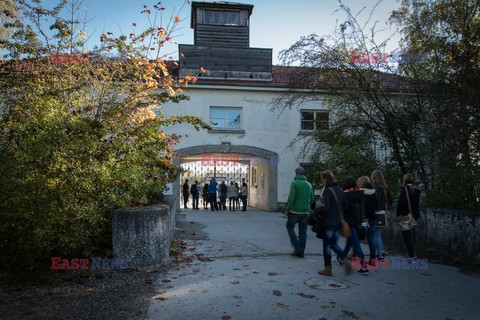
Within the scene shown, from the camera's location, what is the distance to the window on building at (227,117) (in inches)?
773

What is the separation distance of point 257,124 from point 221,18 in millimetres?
6844

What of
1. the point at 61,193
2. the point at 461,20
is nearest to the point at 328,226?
the point at 61,193

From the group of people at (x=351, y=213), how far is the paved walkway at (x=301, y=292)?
39 centimetres

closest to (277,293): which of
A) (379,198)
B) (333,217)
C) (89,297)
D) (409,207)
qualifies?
(333,217)

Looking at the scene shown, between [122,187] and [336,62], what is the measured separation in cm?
621

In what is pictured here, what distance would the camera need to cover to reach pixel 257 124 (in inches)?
778

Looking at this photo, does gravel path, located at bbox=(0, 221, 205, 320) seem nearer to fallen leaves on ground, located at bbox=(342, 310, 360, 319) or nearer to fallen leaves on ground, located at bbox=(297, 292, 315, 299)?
fallen leaves on ground, located at bbox=(297, 292, 315, 299)

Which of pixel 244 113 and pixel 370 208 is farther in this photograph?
pixel 244 113

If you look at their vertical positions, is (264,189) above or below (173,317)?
above

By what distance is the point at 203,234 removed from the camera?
435 inches

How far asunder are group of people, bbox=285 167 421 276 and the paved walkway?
39 centimetres

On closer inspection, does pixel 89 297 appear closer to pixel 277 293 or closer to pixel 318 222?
pixel 277 293

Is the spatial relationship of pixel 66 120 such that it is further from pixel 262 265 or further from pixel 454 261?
pixel 454 261

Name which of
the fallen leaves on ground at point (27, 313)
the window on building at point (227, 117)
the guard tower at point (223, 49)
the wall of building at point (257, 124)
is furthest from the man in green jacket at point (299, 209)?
the guard tower at point (223, 49)
